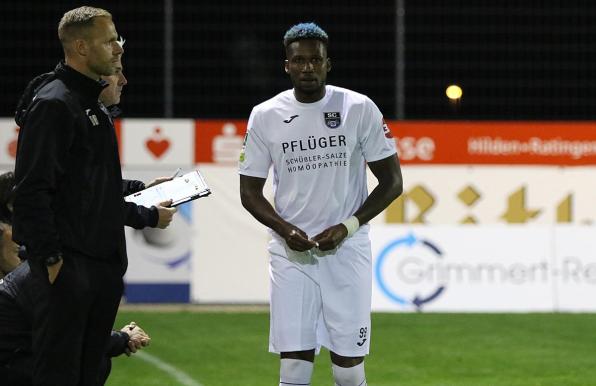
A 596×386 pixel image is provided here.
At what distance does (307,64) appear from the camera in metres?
6.37

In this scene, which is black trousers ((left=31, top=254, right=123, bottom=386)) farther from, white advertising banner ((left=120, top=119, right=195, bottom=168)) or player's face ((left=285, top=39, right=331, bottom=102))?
white advertising banner ((left=120, top=119, right=195, bottom=168))

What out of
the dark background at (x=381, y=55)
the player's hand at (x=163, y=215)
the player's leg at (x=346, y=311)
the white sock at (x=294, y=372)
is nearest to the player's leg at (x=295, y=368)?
the white sock at (x=294, y=372)

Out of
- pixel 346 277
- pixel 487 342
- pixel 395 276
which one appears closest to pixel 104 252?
pixel 346 277

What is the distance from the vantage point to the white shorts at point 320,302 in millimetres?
6379

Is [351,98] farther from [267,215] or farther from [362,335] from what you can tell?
[362,335]

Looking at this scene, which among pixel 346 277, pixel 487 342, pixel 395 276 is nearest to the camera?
pixel 346 277

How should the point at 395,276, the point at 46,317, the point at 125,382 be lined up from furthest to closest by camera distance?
the point at 395,276 → the point at 125,382 → the point at 46,317

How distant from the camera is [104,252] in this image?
509 cm

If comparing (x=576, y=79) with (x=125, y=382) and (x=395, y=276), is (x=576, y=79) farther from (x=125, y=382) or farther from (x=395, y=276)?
(x=125, y=382)

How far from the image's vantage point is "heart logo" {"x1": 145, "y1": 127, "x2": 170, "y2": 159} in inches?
567

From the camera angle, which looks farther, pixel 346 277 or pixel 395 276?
pixel 395 276

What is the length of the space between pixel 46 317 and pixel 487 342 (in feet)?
22.7

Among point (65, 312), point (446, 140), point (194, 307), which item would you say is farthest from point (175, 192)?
point (446, 140)

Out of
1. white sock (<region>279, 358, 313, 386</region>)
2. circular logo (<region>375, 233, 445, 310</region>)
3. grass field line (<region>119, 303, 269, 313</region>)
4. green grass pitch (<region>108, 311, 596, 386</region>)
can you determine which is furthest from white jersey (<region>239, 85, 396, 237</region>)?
grass field line (<region>119, 303, 269, 313</region>)
